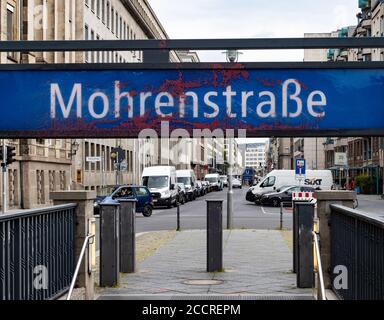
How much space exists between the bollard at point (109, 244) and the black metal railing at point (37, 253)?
160 cm

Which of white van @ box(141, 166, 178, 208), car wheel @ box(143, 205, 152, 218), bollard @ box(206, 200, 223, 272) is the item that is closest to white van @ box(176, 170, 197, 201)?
white van @ box(141, 166, 178, 208)

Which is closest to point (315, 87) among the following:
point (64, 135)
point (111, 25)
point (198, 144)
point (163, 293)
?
point (64, 135)

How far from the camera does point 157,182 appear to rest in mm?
48188

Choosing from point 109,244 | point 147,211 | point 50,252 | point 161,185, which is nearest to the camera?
point 50,252

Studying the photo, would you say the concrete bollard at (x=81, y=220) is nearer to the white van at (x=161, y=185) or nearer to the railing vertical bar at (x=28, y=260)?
the railing vertical bar at (x=28, y=260)

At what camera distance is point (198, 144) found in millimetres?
154375

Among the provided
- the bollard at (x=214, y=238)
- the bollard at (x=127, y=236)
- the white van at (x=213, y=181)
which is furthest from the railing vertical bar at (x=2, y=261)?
the white van at (x=213, y=181)

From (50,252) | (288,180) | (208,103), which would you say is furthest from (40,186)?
(208,103)

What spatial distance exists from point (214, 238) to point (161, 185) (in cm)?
3514

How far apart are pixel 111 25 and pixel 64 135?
69.9m

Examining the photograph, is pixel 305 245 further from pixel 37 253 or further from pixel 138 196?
pixel 138 196

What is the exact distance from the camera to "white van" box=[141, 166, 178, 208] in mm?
47344

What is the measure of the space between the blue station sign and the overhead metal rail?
156 millimetres
